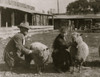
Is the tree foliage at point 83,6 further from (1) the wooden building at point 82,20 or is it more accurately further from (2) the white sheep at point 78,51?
(2) the white sheep at point 78,51

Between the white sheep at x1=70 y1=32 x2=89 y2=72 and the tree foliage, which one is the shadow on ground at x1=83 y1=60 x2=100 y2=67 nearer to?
the white sheep at x1=70 y1=32 x2=89 y2=72

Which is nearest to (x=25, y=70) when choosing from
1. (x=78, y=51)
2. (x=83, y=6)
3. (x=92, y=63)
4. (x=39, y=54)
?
(x=39, y=54)

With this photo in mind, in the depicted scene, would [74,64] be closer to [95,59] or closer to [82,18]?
[95,59]

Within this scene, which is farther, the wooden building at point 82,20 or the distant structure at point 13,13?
the wooden building at point 82,20

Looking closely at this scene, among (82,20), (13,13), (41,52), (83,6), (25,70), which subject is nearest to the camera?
(41,52)

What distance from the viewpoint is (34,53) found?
820cm

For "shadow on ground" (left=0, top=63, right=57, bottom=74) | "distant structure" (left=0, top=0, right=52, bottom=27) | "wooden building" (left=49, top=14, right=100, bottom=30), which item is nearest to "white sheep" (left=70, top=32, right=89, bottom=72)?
"shadow on ground" (left=0, top=63, right=57, bottom=74)

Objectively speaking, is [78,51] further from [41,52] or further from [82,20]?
[82,20]

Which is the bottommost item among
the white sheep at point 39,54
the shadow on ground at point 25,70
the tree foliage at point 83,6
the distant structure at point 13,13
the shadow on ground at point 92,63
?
the shadow on ground at point 92,63

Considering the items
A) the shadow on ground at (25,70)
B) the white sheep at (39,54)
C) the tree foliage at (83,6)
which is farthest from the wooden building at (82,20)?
the white sheep at (39,54)

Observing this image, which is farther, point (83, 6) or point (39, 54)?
point (83, 6)

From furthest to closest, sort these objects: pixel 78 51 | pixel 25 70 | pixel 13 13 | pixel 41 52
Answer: pixel 13 13
pixel 25 70
pixel 78 51
pixel 41 52

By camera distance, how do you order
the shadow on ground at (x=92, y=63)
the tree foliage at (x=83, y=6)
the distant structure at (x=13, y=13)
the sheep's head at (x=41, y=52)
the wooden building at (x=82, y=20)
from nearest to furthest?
1. the sheep's head at (x=41, y=52)
2. the shadow on ground at (x=92, y=63)
3. the distant structure at (x=13, y=13)
4. the wooden building at (x=82, y=20)
5. the tree foliage at (x=83, y=6)

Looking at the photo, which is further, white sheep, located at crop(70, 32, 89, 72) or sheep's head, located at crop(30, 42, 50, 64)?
white sheep, located at crop(70, 32, 89, 72)
